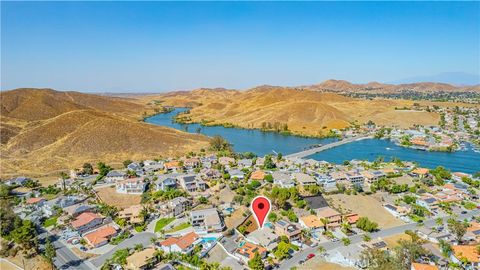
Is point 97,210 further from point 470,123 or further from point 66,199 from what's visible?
point 470,123

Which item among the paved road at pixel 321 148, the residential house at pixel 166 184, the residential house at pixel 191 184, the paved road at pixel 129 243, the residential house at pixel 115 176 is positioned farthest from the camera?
the paved road at pixel 321 148

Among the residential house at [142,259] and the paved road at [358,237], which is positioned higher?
the residential house at [142,259]

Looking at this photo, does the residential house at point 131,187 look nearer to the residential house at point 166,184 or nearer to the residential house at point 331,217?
the residential house at point 166,184

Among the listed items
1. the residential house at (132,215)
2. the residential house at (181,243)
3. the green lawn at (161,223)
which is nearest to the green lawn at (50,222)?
the residential house at (132,215)

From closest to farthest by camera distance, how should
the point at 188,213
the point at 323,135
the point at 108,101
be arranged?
the point at 188,213 < the point at 323,135 < the point at 108,101

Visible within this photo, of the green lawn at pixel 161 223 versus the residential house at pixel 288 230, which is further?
the green lawn at pixel 161 223

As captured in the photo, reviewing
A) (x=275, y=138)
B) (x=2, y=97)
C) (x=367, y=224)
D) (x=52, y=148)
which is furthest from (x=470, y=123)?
(x=2, y=97)

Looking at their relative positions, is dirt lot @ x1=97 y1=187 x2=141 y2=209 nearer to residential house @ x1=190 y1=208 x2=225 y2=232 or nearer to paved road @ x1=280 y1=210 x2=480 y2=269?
residential house @ x1=190 y1=208 x2=225 y2=232

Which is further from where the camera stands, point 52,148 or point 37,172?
point 52,148
